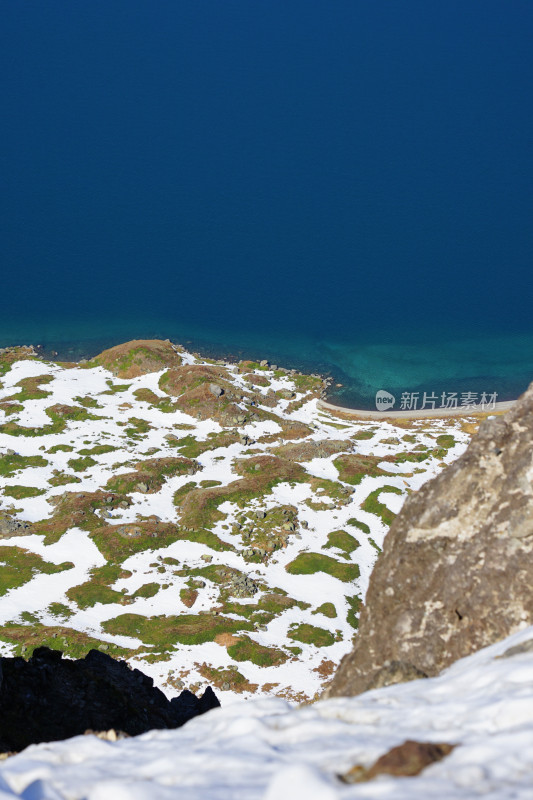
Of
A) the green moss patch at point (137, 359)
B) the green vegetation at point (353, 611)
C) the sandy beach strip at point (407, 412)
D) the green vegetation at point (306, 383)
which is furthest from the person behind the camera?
the green vegetation at point (306, 383)

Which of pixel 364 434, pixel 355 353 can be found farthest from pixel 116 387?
pixel 355 353

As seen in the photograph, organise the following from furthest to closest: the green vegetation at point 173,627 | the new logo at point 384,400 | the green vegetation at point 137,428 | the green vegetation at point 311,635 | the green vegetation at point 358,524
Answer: the new logo at point 384,400 → the green vegetation at point 137,428 → the green vegetation at point 358,524 → the green vegetation at point 311,635 → the green vegetation at point 173,627

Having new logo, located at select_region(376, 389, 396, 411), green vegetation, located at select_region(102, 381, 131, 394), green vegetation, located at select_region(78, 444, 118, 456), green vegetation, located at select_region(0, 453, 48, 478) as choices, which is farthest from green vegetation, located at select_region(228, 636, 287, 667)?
new logo, located at select_region(376, 389, 396, 411)

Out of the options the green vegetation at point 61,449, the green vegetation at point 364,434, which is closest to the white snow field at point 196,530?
the green vegetation at point 61,449

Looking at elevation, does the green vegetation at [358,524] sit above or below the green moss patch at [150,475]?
below

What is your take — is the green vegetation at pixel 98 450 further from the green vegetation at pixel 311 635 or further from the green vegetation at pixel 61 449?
the green vegetation at pixel 311 635

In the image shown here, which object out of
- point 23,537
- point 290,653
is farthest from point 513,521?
point 23,537
